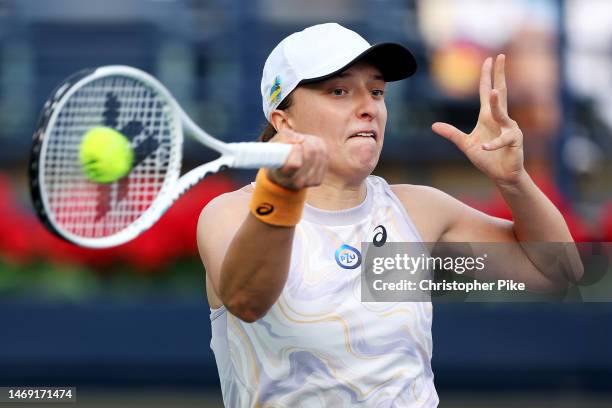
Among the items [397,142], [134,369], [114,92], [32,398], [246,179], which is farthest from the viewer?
[397,142]

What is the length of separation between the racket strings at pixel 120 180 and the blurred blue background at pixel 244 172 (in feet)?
10.6

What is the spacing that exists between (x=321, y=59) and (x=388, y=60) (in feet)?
0.63

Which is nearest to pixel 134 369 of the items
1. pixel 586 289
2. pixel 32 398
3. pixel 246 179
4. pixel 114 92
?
pixel 32 398

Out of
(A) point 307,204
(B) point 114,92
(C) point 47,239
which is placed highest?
(B) point 114,92

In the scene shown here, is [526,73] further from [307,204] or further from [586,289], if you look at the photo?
[307,204]

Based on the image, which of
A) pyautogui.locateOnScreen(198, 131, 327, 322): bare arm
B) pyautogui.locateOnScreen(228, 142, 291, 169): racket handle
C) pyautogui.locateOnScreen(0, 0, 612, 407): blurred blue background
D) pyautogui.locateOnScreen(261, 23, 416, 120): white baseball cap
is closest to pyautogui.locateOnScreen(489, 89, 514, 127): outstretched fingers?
pyautogui.locateOnScreen(261, 23, 416, 120): white baseball cap

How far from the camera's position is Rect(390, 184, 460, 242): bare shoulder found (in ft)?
10.4

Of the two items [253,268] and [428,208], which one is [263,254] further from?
[428,208]

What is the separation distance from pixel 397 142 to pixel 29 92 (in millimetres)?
2670

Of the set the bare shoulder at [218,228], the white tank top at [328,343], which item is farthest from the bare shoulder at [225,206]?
the white tank top at [328,343]

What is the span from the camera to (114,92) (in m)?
2.62

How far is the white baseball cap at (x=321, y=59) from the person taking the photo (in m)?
3.01

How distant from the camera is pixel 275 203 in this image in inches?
102

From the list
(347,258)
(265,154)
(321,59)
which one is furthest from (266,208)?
(321,59)
